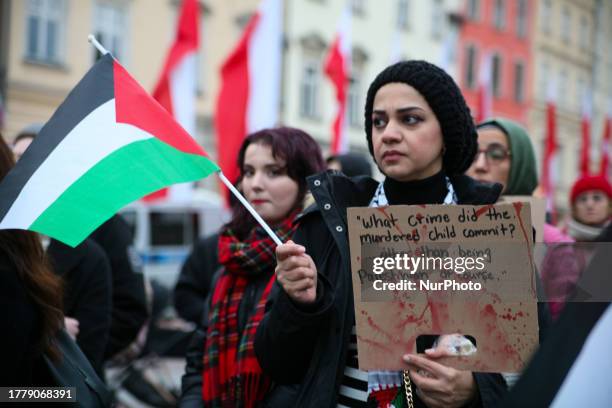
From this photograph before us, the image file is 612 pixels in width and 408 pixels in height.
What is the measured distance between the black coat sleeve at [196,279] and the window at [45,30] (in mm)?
12694

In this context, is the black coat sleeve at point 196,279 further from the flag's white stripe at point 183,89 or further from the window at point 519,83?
the window at point 519,83

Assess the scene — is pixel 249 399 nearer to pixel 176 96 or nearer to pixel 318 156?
pixel 318 156

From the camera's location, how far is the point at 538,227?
283cm

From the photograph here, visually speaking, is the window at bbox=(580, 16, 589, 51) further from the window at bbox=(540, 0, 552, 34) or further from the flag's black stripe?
the flag's black stripe

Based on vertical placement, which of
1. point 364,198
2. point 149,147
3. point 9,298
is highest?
point 149,147

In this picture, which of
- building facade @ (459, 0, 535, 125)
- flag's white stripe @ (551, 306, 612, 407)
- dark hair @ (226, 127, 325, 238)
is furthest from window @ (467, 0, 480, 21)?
flag's white stripe @ (551, 306, 612, 407)

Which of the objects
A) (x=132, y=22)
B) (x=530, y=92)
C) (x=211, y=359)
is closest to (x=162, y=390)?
(x=211, y=359)

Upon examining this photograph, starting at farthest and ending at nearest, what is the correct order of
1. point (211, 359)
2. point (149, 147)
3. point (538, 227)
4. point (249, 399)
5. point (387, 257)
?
point (538, 227)
point (211, 359)
point (249, 399)
point (149, 147)
point (387, 257)

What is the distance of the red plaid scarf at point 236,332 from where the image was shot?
2422 mm

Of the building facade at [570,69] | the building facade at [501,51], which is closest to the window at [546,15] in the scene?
the building facade at [570,69]

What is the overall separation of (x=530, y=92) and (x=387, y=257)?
32.8 m

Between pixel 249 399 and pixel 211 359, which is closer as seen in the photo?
pixel 249 399

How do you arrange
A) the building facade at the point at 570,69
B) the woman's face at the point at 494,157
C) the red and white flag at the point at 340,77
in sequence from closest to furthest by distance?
the woman's face at the point at 494,157, the red and white flag at the point at 340,77, the building facade at the point at 570,69

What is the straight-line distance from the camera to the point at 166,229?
14.2m
